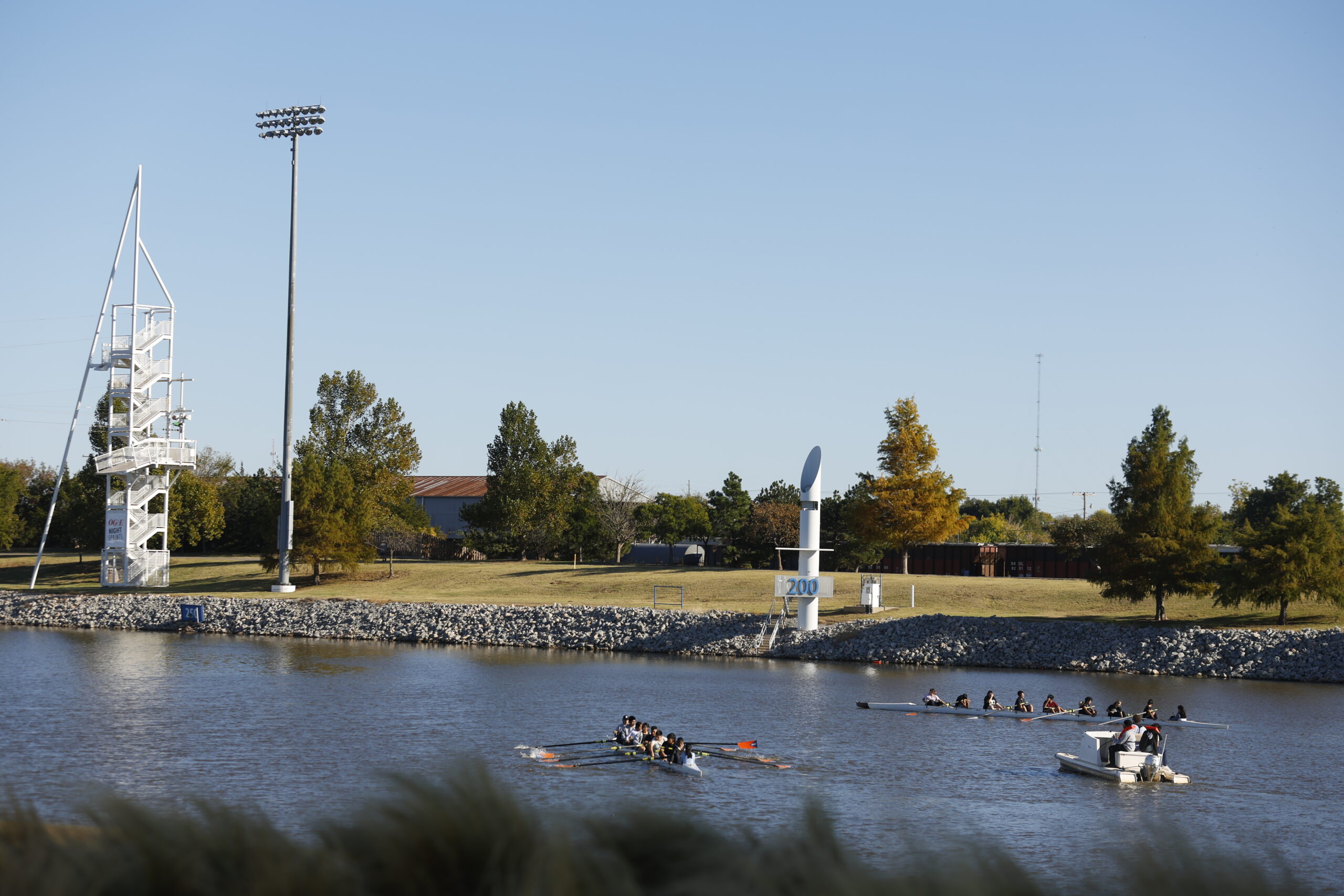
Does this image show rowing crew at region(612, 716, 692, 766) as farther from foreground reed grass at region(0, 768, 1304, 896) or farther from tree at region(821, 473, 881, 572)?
tree at region(821, 473, 881, 572)

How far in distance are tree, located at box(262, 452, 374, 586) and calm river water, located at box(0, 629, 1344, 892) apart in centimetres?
→ 1805

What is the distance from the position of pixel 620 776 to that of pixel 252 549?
70978mm

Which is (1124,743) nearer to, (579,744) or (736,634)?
(579,744)

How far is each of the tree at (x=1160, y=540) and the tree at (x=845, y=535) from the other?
55.4ft

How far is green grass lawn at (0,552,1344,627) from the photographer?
179 ft

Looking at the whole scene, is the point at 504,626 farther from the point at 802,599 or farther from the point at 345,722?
the point at 345,722

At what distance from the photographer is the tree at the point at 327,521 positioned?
67.8 m

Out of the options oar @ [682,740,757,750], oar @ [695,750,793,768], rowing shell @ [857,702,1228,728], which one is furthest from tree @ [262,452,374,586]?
oar @ [695,750,793,768]

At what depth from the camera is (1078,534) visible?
236 ft

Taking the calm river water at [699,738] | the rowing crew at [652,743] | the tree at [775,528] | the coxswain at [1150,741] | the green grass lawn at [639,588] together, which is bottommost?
the calm river water at [699,738]

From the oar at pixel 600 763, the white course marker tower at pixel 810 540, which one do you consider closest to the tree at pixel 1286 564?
the white course marker tower at pixel 810 540

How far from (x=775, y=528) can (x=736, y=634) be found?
26003 millimetres

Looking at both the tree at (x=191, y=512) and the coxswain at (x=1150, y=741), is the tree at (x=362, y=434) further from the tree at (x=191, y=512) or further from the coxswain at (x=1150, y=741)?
the coxswain at (x=1150, y=741)

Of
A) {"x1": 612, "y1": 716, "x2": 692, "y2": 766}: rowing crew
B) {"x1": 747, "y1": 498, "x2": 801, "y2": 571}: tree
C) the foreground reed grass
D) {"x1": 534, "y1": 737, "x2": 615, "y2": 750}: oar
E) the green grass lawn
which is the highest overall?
{"x1": 747, "y1": 498, "x2": 801, "y2": 571}: tree
